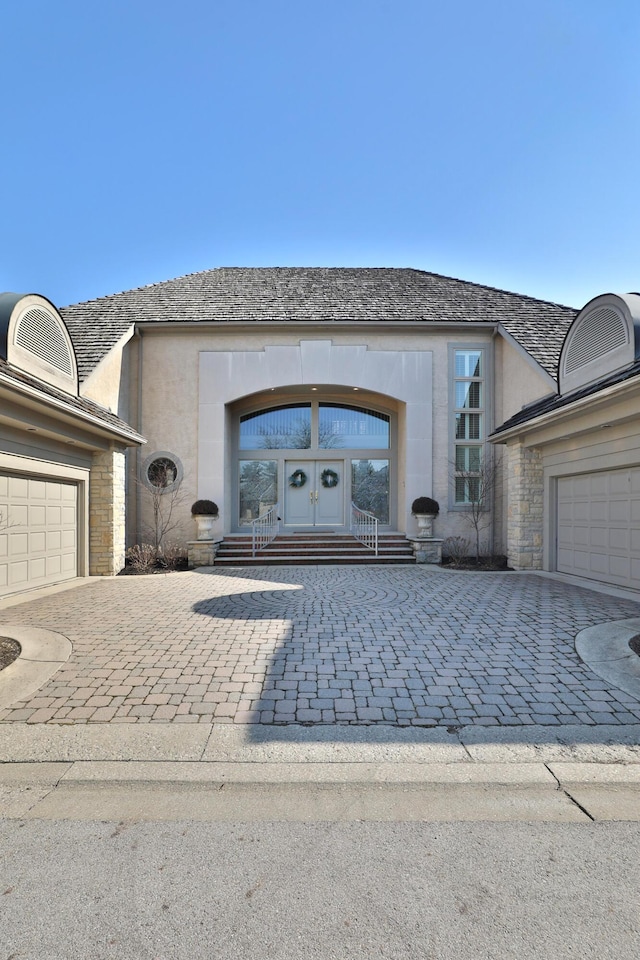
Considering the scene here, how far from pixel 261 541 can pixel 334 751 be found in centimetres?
988

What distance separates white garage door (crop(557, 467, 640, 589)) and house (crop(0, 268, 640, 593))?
0.23 meters

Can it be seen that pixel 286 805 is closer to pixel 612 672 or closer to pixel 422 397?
pixel 612 672

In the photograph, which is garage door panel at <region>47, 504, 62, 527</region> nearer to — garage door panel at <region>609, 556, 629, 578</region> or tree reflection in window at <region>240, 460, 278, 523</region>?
tree reflection in window at <region>240, 460, 278, 523</region>

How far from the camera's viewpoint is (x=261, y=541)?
13109 mm

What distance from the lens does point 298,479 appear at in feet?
49.6

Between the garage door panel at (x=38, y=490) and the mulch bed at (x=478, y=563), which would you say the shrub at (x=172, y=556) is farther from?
the mulch bed at (x=478, y=563)

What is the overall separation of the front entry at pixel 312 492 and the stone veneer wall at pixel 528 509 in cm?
542

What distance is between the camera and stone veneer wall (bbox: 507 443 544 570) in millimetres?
11305

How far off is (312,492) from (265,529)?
196 cm

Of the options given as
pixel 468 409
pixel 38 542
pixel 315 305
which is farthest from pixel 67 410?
pixel 468 409

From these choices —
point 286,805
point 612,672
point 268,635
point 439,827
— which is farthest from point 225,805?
point 612,672

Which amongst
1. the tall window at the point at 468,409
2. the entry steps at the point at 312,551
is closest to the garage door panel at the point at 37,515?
the entry steps at the point at 312,551

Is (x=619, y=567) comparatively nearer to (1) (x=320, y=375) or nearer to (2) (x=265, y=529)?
(1) (x=320, y=375)

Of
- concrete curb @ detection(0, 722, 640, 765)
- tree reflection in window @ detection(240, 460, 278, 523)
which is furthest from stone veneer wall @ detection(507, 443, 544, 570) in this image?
concrete curb @ detection(0, 722, 640, 765)
